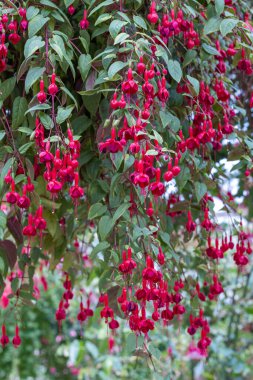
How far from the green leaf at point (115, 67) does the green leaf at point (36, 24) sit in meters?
0.13

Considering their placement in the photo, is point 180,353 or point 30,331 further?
point 30,331

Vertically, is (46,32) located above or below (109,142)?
above

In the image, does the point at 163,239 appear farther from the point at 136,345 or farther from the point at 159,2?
the point at 159,2

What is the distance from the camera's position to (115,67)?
94 centimetres

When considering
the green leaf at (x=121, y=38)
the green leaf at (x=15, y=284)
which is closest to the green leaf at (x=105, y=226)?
the green leaf at (x=121, y=38)

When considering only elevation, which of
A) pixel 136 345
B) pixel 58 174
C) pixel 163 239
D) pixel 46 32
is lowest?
pixel 136 345

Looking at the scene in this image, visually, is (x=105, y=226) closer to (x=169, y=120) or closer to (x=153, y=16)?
(x=169, y=120)

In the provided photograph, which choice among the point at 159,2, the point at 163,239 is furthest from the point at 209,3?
the point at 163,239

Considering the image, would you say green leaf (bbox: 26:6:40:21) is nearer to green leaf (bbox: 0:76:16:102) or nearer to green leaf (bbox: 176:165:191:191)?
green leaf (bbox: 0:76:16:102)

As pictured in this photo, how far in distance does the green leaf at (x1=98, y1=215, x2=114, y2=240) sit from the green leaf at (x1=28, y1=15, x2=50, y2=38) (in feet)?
1.03

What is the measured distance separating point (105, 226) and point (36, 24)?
0.34 meters

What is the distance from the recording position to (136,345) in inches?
42.5

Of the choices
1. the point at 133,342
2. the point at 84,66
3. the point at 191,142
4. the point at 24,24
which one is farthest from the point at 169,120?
the point at 133,342

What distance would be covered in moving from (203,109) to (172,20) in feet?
0.60
